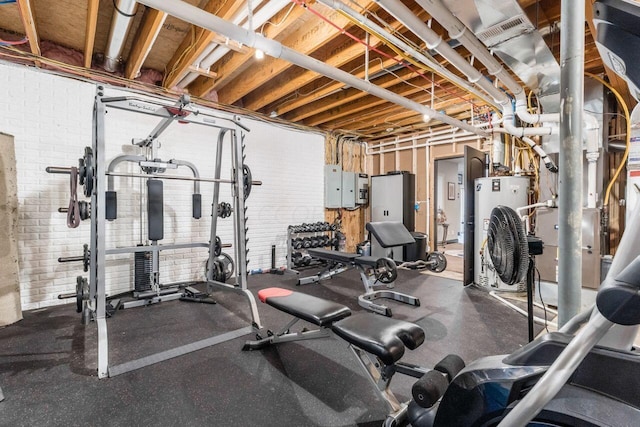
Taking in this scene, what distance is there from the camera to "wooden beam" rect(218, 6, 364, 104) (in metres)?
2.76

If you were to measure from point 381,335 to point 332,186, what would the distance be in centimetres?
505

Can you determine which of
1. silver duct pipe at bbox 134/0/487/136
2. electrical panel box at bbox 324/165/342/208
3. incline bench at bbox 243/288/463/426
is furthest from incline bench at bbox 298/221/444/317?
electrical panel box at bbox 324/165/342/208

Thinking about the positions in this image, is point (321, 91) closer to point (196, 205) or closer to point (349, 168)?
point (196, 205)

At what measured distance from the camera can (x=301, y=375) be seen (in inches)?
81.0

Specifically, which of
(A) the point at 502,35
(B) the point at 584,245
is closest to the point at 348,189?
(B) the point at 584,245

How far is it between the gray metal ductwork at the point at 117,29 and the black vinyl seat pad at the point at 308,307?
2537 millimetres

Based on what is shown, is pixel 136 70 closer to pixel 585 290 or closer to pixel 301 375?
pixel 301 375

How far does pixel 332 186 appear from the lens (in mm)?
6414

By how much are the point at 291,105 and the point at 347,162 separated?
253cm

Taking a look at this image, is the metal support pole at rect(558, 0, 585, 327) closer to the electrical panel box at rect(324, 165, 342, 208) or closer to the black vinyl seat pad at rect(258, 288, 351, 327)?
the black vinyl seat pad at rect(258, 288, 351, 327)

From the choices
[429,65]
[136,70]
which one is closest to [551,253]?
[429,65]

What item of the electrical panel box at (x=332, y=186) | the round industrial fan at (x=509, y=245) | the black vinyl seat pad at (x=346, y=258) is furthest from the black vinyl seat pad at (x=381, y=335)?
the electrical panel box at (x=332, y=186)

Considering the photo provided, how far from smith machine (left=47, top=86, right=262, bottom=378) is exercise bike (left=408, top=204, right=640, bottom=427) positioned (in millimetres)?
2197

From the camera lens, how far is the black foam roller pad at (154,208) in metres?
3.53
